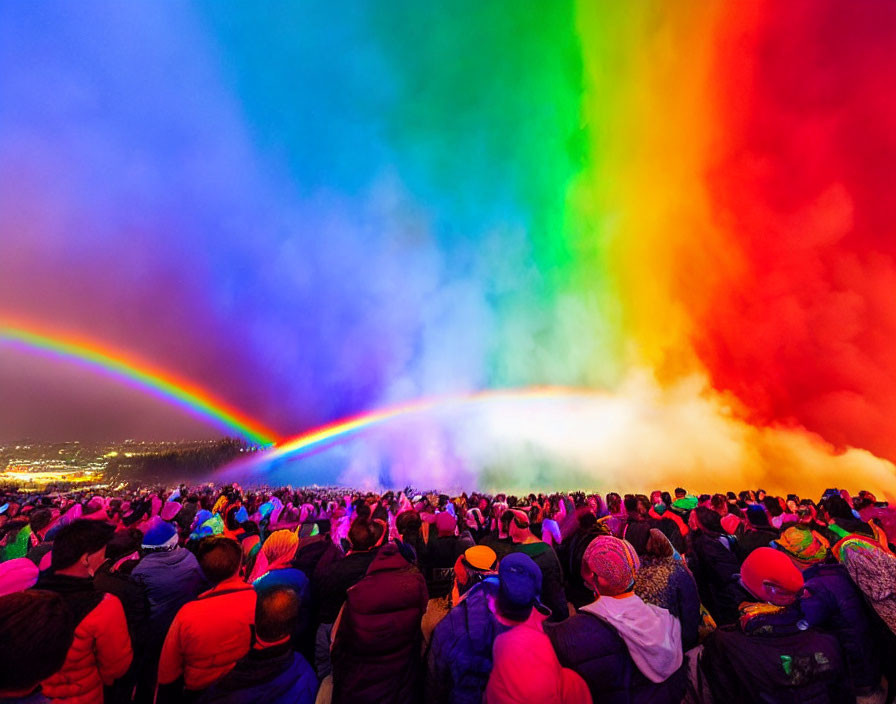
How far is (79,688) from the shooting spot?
312cm

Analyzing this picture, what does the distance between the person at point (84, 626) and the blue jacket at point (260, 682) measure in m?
1.09

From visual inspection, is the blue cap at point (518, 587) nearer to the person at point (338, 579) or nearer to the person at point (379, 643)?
the person at point (379, 643)

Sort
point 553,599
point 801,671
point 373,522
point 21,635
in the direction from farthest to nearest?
1. point 553,599
2. point 373,522
3. point 801,671
4. point 21,635

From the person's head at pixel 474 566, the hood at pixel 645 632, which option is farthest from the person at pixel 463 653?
the person's head at pixel 474 566

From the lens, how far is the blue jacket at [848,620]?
3855mm

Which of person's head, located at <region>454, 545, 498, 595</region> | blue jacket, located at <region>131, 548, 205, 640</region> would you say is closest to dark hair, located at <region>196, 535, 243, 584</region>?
blue jacket, located at <region>131, 548, 205, 640</region>

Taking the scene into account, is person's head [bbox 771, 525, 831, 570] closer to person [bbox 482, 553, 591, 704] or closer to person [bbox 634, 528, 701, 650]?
person [bbox 634, 528, 701, 650]

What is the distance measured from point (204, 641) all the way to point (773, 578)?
4.34 m

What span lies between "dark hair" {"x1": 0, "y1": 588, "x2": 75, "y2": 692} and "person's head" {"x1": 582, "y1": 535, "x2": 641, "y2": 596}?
10.9 ft

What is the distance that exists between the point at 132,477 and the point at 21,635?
88.6 meters

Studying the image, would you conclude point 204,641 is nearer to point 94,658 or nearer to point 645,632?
point 94,658

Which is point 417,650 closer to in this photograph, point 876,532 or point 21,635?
point 21,635

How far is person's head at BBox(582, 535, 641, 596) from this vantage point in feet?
10.4

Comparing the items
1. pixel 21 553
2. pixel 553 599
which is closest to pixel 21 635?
pixel 553 599
